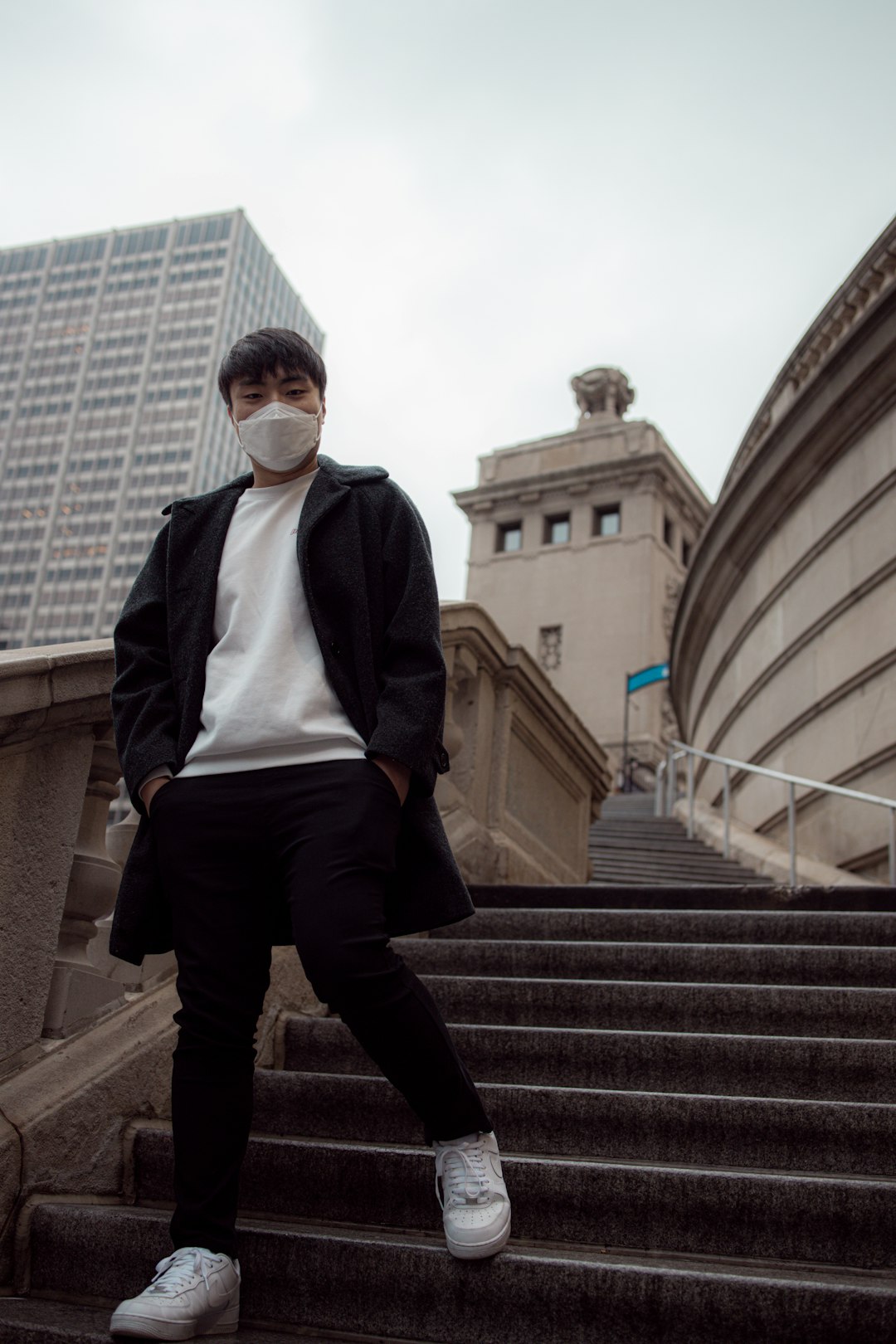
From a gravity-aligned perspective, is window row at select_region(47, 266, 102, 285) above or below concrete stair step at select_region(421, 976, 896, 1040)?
above

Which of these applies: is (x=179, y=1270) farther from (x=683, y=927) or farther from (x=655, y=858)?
(x=655, y=858)

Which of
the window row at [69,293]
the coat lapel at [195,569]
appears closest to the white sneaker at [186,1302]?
the coat lapel at [195,569]

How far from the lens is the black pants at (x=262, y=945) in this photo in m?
2.27

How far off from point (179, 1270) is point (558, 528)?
3742cm

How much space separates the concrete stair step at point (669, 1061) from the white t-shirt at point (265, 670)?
1.37 metres

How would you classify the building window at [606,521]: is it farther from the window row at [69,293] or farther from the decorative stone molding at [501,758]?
the window row at [69,293]

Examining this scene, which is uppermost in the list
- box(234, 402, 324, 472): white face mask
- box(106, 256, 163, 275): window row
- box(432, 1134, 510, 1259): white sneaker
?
box(106, 256, 163, 275): window row

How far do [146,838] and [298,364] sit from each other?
110 centimetres

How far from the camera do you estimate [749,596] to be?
12.0 metres

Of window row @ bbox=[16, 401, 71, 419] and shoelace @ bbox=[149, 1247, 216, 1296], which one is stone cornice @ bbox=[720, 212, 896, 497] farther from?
window row @ bbox=[16, 401, 71, 419]

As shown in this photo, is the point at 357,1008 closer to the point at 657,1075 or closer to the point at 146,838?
the point at 146,838

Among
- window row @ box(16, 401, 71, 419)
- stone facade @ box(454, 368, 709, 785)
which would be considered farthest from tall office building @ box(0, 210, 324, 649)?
stone facade @ box(454, 368, 709, 785)

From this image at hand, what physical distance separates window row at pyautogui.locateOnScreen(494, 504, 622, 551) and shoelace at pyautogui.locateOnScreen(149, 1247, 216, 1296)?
118 ft

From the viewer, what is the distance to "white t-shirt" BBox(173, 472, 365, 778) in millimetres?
2406
